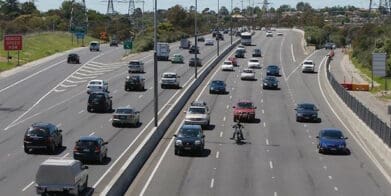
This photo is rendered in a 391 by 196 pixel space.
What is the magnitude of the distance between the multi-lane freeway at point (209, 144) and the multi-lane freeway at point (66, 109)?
0.06m

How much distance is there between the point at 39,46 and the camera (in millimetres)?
135750

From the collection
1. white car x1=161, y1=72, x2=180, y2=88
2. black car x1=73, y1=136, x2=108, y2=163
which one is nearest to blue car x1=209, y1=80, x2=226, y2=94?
white car x1=161, y1=72, x2=180, y2=88

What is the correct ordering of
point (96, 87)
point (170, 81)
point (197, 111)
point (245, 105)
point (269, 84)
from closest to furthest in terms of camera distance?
point (197, 111) < point (245, 105) < point (96, 87) < point (170, 81) < point (269, 84)

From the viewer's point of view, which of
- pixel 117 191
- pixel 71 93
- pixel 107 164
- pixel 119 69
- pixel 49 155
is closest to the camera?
pixel 117 191

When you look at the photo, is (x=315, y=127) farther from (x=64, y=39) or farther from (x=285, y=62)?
(x=64, y=39)

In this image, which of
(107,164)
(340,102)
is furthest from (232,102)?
(107,164)

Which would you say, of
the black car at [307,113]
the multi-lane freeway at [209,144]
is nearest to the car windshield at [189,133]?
the multi-lane freeway at [209,144]

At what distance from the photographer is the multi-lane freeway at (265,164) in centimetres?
3272

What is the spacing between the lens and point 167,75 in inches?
2965

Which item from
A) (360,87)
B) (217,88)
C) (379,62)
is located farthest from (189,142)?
(379,62)

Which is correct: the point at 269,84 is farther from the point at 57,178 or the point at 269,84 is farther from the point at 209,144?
the point at 57,178

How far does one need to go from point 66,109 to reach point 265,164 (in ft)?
81.7

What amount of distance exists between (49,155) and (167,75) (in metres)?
37.0

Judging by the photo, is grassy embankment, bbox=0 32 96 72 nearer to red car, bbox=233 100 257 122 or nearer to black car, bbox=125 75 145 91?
black car, bbox=125 75 145 91
